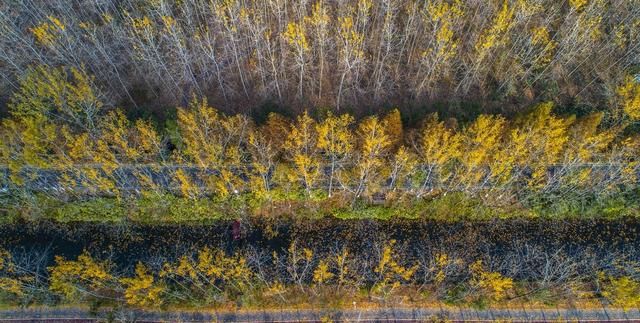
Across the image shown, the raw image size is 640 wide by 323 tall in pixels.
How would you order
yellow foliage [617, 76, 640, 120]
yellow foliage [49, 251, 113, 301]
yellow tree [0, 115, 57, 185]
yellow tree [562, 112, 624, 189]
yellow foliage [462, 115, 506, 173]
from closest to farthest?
Answer: yellow foliage [49, 251, 113, 301] < yellow foliage [462, 115, 506, 173] < yellow tree [0, 115, 57, 185] < yellow tree [562, 112, 624, 189] < yellow foliage [617, 76, 640, 120]

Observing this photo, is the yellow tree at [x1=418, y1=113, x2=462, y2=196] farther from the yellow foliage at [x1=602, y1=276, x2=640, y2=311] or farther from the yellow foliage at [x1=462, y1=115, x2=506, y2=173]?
the yellow foliage at [x1=602, y1=276, x2=640, y2=311]

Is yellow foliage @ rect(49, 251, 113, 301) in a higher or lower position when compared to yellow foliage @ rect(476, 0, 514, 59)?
lower

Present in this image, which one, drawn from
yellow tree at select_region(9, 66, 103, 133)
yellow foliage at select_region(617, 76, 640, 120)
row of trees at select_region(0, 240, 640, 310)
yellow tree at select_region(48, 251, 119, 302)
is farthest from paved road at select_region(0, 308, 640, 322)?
yellow foliage at select_region(617, 76, 640, 120)

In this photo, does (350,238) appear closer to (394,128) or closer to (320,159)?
(320,159)

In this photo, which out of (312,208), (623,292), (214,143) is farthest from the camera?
(312,208)

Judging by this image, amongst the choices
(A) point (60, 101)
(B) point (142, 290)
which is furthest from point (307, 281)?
(A) point (60, 101)

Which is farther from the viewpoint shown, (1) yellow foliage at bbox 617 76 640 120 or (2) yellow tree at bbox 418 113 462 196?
(1) yellow foliage at bbox 617 76 640 120

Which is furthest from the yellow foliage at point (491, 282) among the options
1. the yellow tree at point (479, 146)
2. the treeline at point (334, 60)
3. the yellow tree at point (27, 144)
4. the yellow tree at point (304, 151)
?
the yellow tree at point (27, 144)
